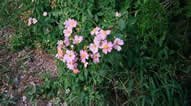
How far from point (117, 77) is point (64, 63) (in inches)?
19.0

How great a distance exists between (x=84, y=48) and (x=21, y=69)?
1191 mm

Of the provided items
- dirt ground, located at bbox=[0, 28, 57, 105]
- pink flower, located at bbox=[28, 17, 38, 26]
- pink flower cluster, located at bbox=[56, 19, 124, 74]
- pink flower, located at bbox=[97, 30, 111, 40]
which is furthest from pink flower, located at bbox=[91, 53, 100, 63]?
pink flower, located at bbox=[28, 17, 38, 26]

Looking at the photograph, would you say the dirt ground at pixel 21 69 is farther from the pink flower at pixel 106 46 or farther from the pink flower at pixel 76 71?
the pink flower at pixel 106 46

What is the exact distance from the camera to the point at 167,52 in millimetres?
3221

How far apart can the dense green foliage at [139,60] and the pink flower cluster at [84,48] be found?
83mm

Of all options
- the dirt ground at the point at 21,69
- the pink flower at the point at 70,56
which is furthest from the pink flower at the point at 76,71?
the dirt ground at the point at 21,69

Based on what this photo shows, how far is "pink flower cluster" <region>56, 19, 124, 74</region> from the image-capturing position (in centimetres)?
317

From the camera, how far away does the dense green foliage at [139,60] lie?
10.6 ft

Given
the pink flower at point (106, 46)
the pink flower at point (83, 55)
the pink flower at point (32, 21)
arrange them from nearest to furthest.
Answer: the pink flower at point (106, 46), the pink flower at point (83, 55), the pink flower at point (32, 21)

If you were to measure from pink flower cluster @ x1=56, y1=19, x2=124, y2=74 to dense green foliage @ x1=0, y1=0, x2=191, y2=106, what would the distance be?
8 centimetres

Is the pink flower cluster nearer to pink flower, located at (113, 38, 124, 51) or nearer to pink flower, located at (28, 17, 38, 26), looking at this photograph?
pink flower, located at (113, 38, 124, 51)

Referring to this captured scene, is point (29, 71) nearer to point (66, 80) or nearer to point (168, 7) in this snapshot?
point (66, 80)

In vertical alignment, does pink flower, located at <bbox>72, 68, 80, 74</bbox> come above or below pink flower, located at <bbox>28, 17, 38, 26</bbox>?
below

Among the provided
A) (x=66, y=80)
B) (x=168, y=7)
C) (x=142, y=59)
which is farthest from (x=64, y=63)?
(x=168, y=7)
